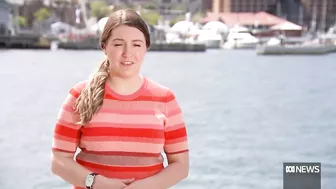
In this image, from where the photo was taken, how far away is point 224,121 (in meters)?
4.66

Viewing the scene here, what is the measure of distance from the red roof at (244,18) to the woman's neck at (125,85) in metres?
14.9

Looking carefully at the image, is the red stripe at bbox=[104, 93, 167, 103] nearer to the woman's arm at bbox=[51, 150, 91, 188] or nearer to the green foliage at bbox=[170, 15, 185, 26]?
the woman's arm at bbox=[51, 150, 91, 188]

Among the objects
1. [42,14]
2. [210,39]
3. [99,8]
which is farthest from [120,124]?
[42,14]

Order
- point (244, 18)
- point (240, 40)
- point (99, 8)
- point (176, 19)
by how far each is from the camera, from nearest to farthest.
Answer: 1. point (99, 8)
2. point (176, 19)
3. point (240, 40)
4. point (244, 18)

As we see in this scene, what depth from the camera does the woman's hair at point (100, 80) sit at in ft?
2.09

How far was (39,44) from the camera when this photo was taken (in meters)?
14.2

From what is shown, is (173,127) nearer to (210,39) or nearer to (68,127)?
(68,127)

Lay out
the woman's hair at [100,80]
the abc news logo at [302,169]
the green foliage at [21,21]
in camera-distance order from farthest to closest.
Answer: the green foliage at [21,21] → the abc news logo at [302,169] → the woman's hair at [100,80]

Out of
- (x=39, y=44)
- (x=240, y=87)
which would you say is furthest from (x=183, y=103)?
(x=39, y=44)

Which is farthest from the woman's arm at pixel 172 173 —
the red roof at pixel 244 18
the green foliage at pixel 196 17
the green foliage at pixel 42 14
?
the green foliage at pixel 42 14

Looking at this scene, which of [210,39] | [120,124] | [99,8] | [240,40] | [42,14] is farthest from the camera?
[42,14]

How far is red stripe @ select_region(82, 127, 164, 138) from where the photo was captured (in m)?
0.64

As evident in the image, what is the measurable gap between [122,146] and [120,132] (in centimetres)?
1

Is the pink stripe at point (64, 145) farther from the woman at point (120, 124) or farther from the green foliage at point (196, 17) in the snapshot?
the green foliage at point (196, 17)
